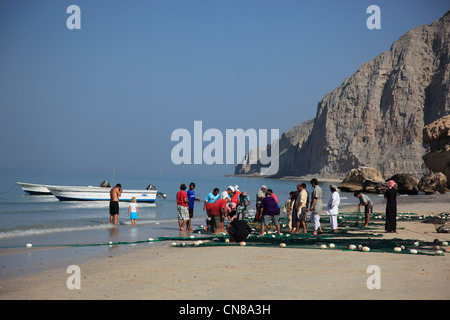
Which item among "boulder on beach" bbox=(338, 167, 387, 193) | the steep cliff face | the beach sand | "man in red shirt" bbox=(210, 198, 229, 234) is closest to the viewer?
the beach sand

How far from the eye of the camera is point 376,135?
117375 mm

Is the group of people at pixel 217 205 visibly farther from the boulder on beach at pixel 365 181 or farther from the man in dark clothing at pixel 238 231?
the boulder on beach at pixel 365 181

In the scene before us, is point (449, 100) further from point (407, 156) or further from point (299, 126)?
point (299, 126)

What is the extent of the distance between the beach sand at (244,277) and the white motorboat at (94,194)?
2640 centimetres

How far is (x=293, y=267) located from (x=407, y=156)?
4191 inches

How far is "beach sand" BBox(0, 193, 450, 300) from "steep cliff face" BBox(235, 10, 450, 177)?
10034cm

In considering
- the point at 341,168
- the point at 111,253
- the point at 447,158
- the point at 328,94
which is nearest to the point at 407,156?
the point at 341,168

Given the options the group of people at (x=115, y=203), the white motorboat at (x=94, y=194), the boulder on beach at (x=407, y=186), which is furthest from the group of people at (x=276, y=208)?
the boulder on beach at (x=407, y=186)

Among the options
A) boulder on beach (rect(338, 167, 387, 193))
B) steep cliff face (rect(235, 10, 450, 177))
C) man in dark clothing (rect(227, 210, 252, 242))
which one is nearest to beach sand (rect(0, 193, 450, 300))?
man in dark clothing (rect(227, 210, 252, 242))

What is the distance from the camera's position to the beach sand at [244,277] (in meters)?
6.93

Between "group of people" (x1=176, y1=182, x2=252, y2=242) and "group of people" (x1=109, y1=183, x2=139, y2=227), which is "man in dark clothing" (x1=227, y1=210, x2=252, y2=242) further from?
"group of people" (x1=109, y1=183, x2=139, y2=227)

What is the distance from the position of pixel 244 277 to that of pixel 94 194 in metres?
31.2

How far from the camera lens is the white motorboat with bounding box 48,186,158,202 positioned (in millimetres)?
37281

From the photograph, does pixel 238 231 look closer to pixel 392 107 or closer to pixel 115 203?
pixel 115 203
